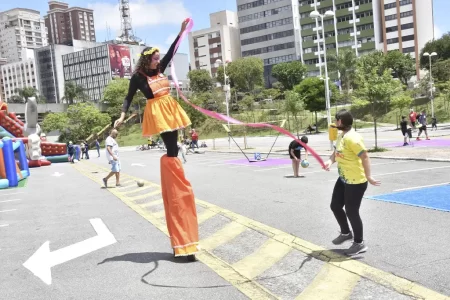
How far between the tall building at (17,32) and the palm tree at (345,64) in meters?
151

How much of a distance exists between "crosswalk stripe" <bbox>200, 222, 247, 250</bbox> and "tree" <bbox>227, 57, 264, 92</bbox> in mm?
76134

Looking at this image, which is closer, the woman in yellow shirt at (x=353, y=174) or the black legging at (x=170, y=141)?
the woman in yellow shirt at (x=353, y=174)

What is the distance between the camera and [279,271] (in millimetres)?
4836

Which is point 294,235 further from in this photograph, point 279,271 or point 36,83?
point 36,83

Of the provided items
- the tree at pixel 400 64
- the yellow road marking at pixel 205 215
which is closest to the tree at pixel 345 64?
the tree at pixel 400 64

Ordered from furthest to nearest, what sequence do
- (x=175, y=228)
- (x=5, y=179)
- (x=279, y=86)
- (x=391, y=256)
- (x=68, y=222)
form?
(x=279, y=86)
(x=5, y=179)
(x=68, y=222)
(x=175, y=228)
(x=391, y=256)

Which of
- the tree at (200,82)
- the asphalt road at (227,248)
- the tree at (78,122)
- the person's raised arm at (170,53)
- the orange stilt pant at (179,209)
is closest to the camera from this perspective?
the asphalt road at (227,248)

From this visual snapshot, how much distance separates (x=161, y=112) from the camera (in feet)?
17.9

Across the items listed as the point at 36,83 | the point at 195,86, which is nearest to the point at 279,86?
the point at 195,86

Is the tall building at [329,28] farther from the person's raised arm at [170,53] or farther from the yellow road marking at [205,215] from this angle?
the person's raised arm at [170,53]

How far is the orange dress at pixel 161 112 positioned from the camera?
5.41 metres

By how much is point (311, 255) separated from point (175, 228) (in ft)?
5.36

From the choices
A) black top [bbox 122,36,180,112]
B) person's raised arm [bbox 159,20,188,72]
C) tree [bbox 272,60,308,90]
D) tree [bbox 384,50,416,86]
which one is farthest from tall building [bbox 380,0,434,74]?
black top [bbox 122,36,180,112]

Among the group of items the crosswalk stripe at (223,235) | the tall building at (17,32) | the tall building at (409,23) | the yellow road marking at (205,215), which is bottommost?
the yellow road marking at (205,215)
